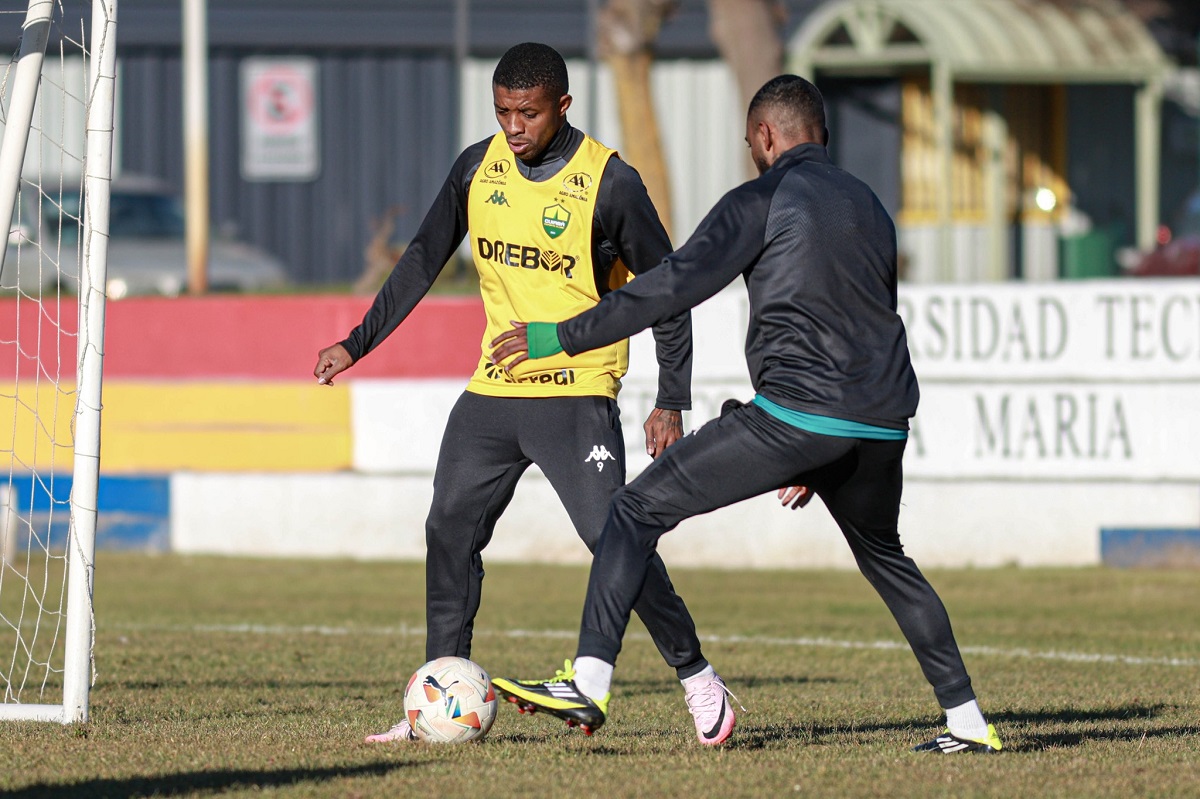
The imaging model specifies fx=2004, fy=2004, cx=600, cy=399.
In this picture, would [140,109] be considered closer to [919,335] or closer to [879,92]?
[879,92]

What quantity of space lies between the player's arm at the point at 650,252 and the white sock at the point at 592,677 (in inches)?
34.7

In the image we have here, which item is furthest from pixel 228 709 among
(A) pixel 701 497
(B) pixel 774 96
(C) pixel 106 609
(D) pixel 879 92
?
(D) pixel 879 92

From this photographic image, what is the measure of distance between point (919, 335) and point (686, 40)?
664 inches

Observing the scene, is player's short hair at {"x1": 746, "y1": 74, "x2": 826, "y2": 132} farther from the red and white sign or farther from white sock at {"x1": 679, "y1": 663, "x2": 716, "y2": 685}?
the red and white sign

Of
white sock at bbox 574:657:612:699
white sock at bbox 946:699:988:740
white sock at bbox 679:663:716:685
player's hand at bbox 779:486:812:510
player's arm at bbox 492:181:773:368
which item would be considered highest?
player's arm at bbox 492:181:773:368

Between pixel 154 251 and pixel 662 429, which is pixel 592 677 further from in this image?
pixel 154 251

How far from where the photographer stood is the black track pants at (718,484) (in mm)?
5516

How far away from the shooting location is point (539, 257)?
6.16 meters

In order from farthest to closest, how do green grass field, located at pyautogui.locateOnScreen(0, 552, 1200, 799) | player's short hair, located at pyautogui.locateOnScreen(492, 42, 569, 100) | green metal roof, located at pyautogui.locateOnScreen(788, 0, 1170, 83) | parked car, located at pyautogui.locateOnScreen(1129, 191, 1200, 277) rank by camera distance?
green metal roof, located at pyautogui.locateOnScreen(788, 0, 1170, 83), parked car, located at pyautogui.locateOnScreen(1129, 191, 1200, 277), player's short hair, located at pyautogui.locateOnScreen(492, 42, 569, 100), green grass field, located at pyautogui.locateOnScreen(0, 552, 1200, 799)

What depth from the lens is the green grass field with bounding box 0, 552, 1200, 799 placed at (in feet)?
18.0

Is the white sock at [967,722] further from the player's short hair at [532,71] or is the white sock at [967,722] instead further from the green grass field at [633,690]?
the player's short hair at [532,71]

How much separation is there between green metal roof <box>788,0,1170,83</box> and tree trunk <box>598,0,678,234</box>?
2151 mm

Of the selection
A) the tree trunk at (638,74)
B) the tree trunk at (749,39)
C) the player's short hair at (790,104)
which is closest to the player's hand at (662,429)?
the player's short hair at (790,104)

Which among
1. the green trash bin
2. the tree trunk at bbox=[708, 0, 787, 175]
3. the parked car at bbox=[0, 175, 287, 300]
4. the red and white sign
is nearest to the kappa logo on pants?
the tree trunk at bbox=[708, 0, 787, 175]
